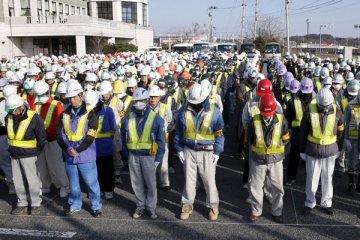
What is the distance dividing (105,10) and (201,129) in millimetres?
66431

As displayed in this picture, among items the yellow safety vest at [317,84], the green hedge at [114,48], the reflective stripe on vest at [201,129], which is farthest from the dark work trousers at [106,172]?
the green hedge at [114,48]

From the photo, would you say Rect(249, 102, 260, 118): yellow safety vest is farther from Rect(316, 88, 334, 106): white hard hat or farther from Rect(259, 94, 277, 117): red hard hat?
Rect(316, 88, 334, 106): white hard hat

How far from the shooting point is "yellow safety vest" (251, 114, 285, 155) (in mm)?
5461

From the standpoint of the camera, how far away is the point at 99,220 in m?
5.91

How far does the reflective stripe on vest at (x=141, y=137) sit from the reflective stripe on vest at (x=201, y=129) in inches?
21.0

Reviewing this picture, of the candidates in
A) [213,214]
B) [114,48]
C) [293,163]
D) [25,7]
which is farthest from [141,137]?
[25,7]

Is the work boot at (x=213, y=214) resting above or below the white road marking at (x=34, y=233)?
above

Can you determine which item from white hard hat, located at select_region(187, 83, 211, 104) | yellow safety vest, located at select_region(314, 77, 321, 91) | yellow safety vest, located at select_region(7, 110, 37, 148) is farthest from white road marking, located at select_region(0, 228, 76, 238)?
yellow safety vest, located at select_region(314, 77, 321, 91)

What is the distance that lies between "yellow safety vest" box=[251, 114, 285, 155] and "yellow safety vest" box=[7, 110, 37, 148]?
331 centimetres

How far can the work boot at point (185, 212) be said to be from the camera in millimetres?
5848

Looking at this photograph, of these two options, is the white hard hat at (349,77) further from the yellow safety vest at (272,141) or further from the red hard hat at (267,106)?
the red hard hat at (267,106)

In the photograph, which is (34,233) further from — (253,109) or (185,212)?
(253,109)

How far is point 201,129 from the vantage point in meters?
5.59

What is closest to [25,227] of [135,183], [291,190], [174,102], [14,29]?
[135,183]
